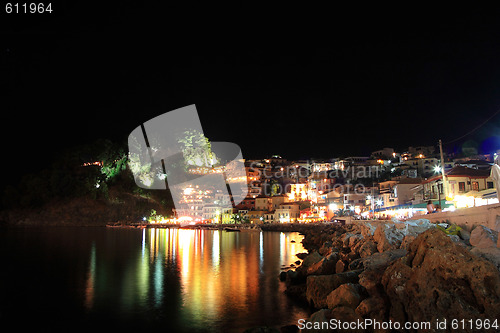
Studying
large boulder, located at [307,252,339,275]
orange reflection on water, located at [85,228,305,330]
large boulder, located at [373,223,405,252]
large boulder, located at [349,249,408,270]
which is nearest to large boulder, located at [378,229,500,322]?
large boulder, located at [349,249,408,270]

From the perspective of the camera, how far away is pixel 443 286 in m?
5.07

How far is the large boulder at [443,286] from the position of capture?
4.81 meters

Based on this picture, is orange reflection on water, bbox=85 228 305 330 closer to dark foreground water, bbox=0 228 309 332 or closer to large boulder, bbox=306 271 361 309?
dark foreground water, bbox=0 228 309 332

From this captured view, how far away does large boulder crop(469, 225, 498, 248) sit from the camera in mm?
6516

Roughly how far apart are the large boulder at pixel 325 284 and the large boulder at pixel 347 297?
0.94 meters

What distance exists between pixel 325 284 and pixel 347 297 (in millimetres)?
1469

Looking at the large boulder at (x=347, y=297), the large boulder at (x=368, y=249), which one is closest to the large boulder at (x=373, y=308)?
the large boulder at (x=347, y=297)

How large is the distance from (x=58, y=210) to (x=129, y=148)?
14.4m

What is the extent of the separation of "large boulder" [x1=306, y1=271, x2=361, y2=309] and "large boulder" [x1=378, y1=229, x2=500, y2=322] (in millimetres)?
1832
